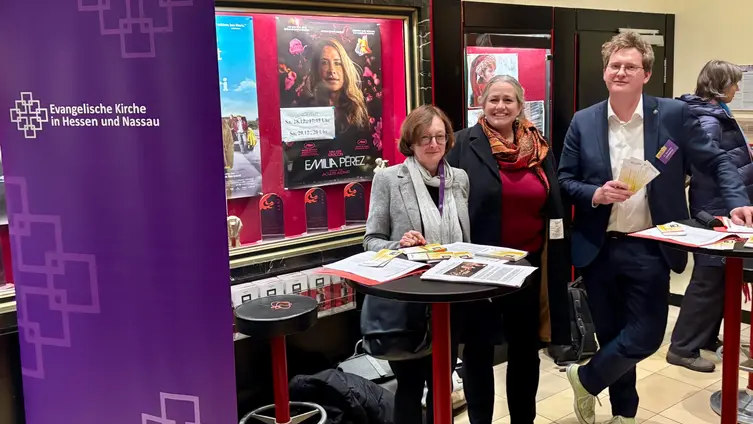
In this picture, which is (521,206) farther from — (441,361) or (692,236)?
(441,361)

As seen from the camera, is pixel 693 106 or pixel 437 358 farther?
pixel 693 106

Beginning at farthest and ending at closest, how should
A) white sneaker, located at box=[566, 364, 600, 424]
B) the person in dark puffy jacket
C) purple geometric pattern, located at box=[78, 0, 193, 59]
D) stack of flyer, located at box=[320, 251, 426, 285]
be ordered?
the person in dark puffy jacket < white sneaker, located at box=[566, 364, 600, 424] < stack of flyer, located at box=[320, 251, 426, 285] < purple geometric pattern, located at box=[78, 0, 193, 59]

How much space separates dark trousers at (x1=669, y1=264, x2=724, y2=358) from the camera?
4250 mm

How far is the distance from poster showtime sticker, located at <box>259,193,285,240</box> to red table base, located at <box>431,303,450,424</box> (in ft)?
4.99

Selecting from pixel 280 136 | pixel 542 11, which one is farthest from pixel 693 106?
pixel 280 136

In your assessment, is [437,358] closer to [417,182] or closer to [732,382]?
[417,182]

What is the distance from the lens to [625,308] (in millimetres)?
3086

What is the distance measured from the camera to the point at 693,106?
401 centimetres

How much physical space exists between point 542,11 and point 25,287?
3686mm

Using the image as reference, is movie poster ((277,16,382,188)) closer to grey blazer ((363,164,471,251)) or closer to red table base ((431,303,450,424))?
grey blazer ((363,164,471,251))

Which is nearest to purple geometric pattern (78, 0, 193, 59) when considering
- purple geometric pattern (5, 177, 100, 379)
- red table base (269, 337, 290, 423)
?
purple geometric pattern (5, 177, 100, 379)

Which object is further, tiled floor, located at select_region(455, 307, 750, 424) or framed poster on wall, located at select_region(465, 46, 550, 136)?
framed poster on wall, located at select_region(465, 46, 550, 136)

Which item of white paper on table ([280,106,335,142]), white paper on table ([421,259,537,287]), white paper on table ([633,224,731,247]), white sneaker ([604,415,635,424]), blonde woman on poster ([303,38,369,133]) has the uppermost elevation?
blonde woman on poster ([303,38,369,133])

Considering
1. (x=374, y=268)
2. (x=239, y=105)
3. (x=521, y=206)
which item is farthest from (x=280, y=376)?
(x=239, y=105)
